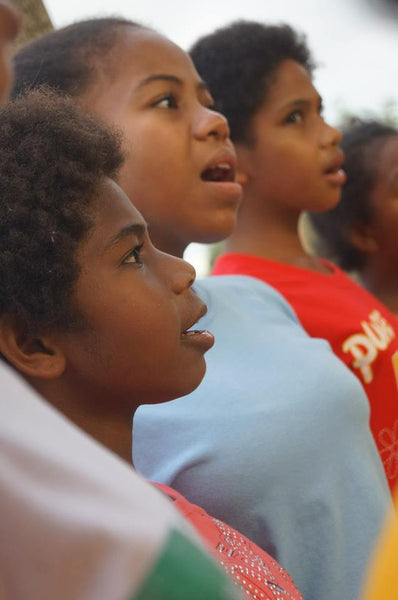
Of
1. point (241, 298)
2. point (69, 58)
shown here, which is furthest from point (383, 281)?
point (69, 58)

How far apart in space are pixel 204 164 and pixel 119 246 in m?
0.56

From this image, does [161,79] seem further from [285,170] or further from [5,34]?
[5,34]

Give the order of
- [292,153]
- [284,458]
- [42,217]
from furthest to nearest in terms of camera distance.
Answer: [292,153], [284,458], [42,217]

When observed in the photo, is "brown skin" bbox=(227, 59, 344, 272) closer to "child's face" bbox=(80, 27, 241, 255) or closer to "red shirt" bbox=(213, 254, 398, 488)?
"red shirt" bbox=(213, 254, 398, 488)

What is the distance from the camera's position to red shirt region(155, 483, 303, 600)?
1.06 meters

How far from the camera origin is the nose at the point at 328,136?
2182mm

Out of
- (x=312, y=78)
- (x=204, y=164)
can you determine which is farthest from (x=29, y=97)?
(x=312, y=78)

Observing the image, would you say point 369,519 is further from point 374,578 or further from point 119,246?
point 374,578

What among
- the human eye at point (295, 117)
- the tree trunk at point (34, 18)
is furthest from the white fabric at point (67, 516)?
the tree trunk at point (34, 18)

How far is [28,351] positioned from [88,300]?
0.36 ft

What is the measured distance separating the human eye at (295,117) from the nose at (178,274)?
1059 mm

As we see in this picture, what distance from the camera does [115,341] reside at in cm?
112

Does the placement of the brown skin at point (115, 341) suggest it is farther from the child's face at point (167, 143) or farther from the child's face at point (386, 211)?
the child's face at point (386, 211)

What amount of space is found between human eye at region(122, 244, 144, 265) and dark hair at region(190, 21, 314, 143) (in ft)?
3.56
